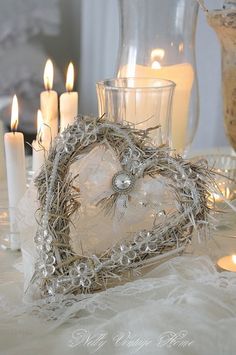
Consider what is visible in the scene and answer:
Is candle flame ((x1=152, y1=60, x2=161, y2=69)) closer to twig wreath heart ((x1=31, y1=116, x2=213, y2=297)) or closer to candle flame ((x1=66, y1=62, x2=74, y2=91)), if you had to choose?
candle flame ((x1=66, y1=62, x2=74, y2=91))

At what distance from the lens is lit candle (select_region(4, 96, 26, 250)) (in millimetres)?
562

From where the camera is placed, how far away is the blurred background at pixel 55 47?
66.0 inches

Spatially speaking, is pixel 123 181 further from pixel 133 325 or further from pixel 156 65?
pixel 156 65

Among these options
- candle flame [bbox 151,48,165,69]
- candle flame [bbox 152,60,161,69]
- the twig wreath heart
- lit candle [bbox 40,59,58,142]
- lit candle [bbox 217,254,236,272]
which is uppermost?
candle flame [bbox 151,48,165,69]

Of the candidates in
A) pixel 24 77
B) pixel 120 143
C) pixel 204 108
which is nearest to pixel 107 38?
pixel 24 77

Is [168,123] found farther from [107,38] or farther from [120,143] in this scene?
[107,38]

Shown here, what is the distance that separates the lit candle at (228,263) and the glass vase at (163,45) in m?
0.28

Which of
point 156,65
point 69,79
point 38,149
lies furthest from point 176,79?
point 38,149

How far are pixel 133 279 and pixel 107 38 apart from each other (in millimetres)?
1364

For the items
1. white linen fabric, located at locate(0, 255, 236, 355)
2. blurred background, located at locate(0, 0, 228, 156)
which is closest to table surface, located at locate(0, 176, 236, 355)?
white linen fabric, located at locate(0, 255, 236, 355)

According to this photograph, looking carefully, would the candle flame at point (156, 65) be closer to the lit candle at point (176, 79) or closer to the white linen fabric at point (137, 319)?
the lit candle at point (176, 79)

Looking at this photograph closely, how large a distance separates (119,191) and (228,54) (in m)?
0.32

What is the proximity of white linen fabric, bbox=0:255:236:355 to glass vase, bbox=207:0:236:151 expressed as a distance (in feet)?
0.98

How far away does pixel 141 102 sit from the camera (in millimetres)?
555
